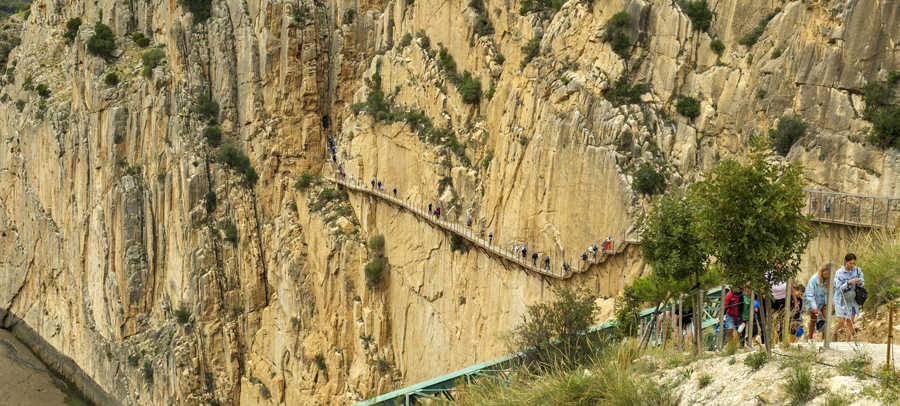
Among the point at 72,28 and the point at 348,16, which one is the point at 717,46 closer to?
the point at 348,16

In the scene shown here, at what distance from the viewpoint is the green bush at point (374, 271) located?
35.8m

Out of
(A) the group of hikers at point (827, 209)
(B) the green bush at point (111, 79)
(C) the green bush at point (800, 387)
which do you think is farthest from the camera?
(B) the green bush at point (111, 79)

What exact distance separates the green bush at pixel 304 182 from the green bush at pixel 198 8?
13.3 m

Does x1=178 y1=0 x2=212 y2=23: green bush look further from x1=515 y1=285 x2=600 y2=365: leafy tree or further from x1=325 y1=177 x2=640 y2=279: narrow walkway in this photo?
x1=515 y1=285 x2=600 y2=365: leafy tree

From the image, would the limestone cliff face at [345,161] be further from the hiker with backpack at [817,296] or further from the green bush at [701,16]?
the hiker with backpack at [817,296]

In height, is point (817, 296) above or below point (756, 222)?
below

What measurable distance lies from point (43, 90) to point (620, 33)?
44.5 meters

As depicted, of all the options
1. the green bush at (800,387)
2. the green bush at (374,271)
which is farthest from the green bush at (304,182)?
the green bush at (800,387)

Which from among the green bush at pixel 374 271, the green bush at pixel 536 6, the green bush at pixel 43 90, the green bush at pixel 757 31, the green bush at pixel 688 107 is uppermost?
the green bush at pixel 536 6

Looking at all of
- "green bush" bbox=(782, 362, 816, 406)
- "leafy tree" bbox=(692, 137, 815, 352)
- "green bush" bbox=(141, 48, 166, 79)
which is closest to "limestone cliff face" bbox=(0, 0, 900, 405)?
"green bush" bbox=(141, 48, 166, 79)

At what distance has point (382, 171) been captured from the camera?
37.2 meters

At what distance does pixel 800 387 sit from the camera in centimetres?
838

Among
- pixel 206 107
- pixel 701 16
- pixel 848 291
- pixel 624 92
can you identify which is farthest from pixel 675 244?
pixel 206 107

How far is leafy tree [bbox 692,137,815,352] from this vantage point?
9805 mm
